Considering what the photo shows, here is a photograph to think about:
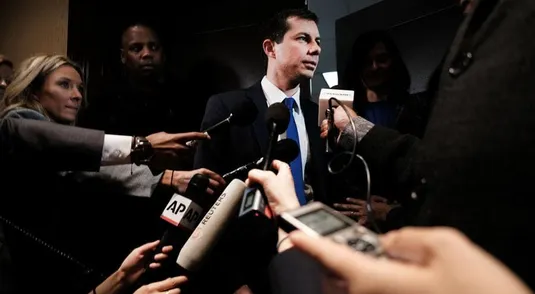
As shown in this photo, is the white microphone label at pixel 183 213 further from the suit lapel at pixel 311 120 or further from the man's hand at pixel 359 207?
the suit lapel at pixel 311 120

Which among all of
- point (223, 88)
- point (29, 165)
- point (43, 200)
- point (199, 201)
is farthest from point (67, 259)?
point (223, 88)

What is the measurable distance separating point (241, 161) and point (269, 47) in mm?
728

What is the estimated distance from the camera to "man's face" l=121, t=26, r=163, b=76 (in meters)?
2.45

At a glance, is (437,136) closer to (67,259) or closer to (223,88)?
(67,259)

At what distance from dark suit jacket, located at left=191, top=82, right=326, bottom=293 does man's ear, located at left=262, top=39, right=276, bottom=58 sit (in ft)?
A: 0.92

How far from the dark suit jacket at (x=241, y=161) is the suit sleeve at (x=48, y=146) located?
1.46ft

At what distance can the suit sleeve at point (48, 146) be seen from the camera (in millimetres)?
1503

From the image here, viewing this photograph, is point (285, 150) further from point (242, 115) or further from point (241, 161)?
point (241, 161)

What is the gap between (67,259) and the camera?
5.22 feet

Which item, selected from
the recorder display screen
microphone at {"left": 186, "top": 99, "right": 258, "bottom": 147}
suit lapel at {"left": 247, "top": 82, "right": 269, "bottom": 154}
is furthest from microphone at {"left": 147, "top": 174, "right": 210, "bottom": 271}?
the recorder display screen

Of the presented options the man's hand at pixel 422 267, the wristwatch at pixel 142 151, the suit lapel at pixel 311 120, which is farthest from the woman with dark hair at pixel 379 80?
the man's hand at pixel 422 267

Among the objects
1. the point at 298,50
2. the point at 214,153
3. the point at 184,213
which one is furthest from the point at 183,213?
the point at 298,50

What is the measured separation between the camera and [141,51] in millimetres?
2471

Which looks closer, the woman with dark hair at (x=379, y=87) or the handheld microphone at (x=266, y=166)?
the handheld microphone at (x=266, y=166)
